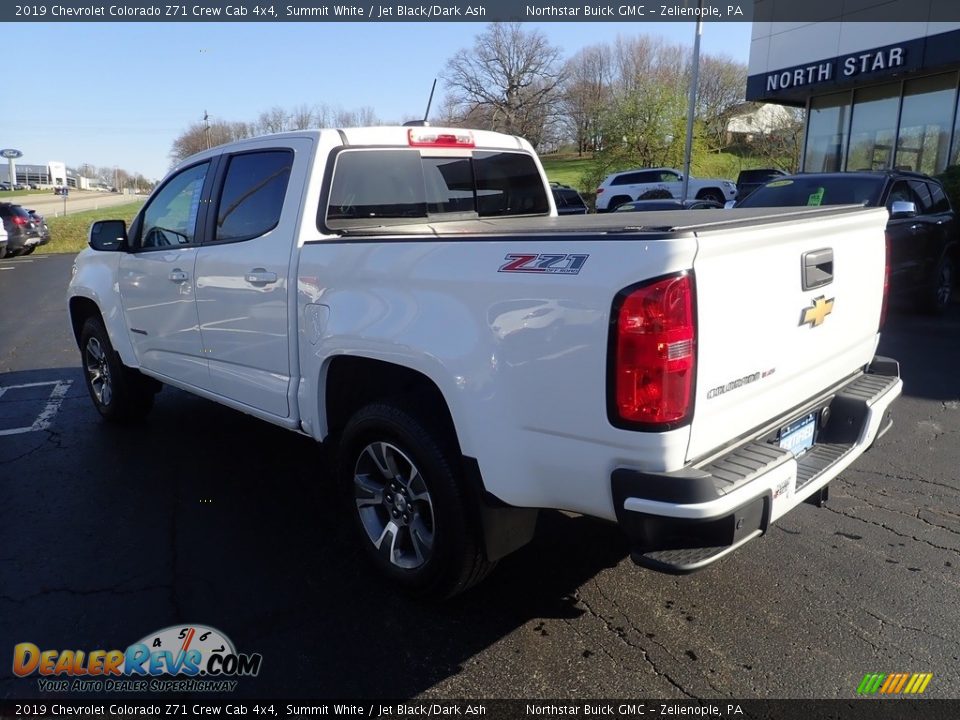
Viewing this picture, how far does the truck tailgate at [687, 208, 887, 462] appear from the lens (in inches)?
93.9

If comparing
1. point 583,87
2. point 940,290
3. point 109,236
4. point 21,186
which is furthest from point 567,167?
point 21,186

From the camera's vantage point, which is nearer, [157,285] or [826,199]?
[157,285]

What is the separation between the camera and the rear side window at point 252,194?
379cm

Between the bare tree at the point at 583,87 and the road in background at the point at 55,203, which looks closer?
the road in background at the point at 55,203

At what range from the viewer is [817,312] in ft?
9.66

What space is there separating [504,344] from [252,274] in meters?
1.77

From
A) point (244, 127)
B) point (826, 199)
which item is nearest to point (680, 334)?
point (826, 199)

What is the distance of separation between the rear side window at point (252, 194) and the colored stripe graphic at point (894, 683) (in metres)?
3.21

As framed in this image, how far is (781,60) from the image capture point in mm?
20219

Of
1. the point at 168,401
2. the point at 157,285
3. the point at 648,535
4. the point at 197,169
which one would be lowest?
the point at 168,401

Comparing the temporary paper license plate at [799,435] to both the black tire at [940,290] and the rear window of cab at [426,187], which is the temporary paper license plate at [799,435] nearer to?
the rear window of cab at [426,187]

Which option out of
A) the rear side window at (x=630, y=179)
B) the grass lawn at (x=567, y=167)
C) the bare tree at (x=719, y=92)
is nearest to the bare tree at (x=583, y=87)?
the grass lawn at (x=567, y=167)

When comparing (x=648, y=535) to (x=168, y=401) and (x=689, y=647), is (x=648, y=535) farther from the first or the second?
(x=168, y=401)

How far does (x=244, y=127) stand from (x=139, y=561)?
52.5 m
